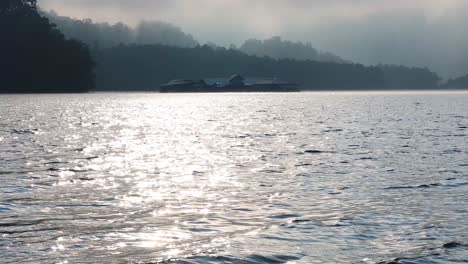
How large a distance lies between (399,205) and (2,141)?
101ft

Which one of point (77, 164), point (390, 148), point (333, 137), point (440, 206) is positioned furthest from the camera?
point (333, 137)

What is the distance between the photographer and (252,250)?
616 inches

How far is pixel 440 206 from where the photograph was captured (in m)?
21.2

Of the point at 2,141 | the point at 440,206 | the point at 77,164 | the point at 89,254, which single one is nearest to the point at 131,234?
the point at 89,254

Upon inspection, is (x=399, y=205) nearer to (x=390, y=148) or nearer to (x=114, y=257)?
(x=114, y=257)

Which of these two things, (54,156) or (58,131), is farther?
(58,131)

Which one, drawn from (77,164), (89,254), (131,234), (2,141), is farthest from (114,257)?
(2,141)

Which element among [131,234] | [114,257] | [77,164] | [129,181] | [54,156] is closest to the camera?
[114,257]

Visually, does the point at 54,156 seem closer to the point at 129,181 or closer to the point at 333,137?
the point at 129,181

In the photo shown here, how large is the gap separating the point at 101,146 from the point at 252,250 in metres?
30.0

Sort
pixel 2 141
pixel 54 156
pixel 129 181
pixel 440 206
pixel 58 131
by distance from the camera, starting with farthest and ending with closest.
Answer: pixel 58 131, pixel 2 141, pixel 54 156, pixel 129 181, pixel 440 206

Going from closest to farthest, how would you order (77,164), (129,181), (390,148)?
(129,181), (77,164), (390,148)

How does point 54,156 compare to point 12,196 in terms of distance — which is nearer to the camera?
point 12,196

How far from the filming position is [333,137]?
170 ft
